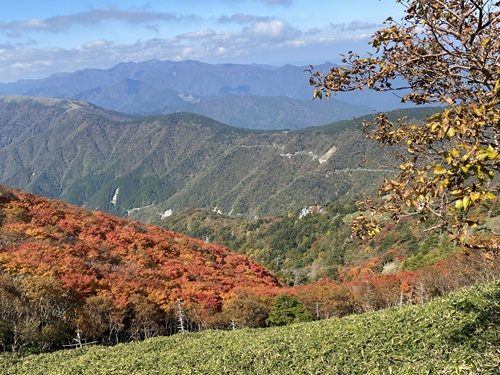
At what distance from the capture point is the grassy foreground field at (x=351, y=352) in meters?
10.2

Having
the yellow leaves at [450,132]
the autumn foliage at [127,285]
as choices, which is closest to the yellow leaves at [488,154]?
the yellow leaves at [450,132]

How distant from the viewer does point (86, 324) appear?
2694 centimetres

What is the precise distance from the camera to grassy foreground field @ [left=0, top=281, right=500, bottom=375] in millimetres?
10188

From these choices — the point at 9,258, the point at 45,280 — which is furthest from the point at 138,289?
the point at 9,258

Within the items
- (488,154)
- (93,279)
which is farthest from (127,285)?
(488,154)

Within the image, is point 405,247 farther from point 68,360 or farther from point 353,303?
point 68,360

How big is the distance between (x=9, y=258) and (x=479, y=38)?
1273 inches

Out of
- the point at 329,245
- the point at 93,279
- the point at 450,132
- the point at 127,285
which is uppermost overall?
the point at 450,132

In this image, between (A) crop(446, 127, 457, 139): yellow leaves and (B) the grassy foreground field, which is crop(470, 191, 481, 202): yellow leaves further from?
(B) the grassy foreground field

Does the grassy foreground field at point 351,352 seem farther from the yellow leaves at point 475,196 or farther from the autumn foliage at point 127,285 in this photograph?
the autumn foliage at point 127,285

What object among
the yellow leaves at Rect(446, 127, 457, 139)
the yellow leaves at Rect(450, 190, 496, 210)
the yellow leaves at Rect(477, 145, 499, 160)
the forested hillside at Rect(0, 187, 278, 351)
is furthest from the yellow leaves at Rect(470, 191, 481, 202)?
the forested hillside at Rect(0, 187, 278, 351)

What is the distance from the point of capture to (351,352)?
13430mm

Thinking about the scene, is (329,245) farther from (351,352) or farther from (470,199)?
(470,199)

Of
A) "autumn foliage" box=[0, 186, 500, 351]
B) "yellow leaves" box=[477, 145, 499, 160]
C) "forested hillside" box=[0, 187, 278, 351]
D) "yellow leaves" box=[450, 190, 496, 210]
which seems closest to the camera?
"yellow leaves" box=[477, 145, 499, 160]
